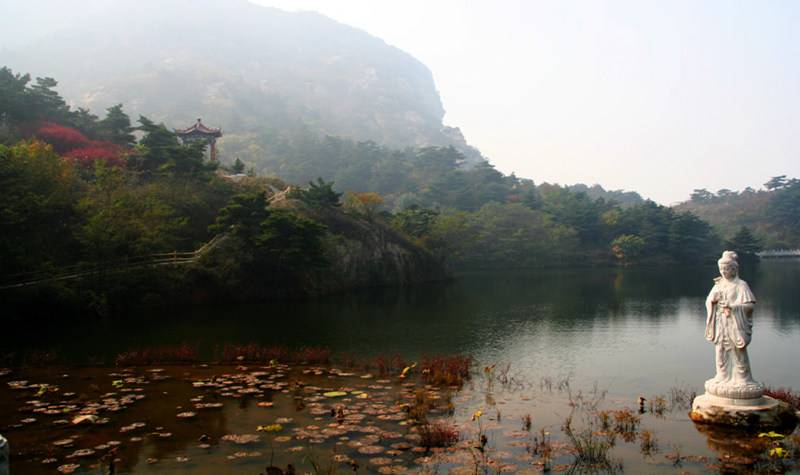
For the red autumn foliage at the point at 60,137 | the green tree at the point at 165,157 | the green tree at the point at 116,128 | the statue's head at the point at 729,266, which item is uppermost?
the green tree at the point at 116,128

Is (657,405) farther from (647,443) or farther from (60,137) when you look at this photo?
(60,137)

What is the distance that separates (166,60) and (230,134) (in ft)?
216

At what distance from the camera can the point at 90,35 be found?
532 ft

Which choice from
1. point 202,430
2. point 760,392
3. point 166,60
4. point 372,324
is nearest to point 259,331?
point 372,324

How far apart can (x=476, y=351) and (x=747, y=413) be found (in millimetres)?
10948

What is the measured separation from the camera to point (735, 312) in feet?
37.7

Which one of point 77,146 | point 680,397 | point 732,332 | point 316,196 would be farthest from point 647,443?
point 77,146

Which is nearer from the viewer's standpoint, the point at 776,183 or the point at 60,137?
the point at 60,137

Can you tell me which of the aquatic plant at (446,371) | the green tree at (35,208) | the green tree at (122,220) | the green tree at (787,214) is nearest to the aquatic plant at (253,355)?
the aquatic plant at (446,371)

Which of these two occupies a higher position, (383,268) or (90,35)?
(90,35)

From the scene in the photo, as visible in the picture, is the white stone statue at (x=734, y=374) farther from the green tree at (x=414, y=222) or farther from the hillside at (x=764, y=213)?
the hillside at (x=764, y=213)

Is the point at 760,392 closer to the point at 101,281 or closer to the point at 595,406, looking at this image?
the point at 595,406

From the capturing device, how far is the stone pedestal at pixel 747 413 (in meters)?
11.1

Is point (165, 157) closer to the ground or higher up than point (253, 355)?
higher up
